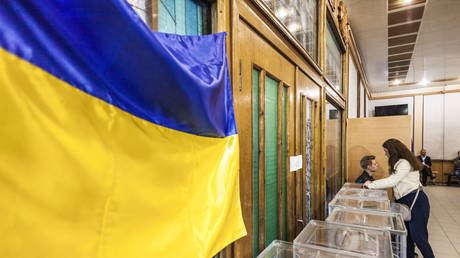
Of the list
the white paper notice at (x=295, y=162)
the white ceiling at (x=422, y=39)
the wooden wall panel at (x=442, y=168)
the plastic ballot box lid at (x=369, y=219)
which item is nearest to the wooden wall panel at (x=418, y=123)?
the wooden wall panel at (x=442, y=168)

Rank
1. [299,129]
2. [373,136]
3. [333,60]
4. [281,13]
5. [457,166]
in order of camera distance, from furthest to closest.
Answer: [457,166] → [373,136] → [333,60] → [299,129] → [281,13]

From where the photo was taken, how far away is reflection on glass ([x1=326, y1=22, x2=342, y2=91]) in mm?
2951

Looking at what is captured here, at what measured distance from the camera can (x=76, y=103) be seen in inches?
14.8

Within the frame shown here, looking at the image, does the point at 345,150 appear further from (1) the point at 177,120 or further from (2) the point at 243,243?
(1) the point at 177,120

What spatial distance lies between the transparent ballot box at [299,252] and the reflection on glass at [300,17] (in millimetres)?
1380

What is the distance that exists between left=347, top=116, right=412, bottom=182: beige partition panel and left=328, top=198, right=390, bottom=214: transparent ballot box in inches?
73.1

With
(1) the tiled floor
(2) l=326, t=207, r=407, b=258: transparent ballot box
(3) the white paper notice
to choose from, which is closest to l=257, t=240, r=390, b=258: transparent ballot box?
(2) l=326, t=207, r=407, b=258: transparent ballot box

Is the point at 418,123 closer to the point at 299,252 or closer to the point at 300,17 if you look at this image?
the point at 300,17

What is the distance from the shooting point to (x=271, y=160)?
1450 millimetres

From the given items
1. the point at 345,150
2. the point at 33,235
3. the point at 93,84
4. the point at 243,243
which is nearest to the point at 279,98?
the point at 243,243

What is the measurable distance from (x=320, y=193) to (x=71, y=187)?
2.50 m

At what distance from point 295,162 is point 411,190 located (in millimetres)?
1681

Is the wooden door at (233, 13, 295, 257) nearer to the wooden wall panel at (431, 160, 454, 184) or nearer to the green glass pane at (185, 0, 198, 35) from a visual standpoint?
the green glass pane at (185, 0, 198, 35)

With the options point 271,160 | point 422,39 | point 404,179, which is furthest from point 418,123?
point 271,160
